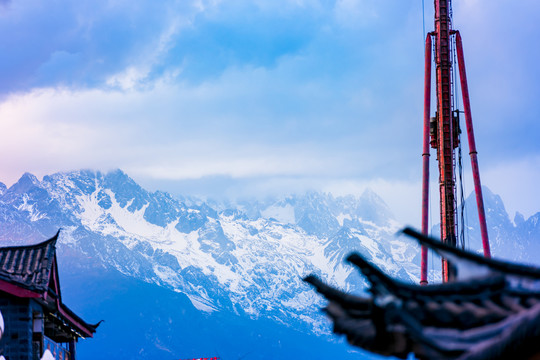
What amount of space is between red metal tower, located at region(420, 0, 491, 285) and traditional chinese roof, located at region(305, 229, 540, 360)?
23809mm

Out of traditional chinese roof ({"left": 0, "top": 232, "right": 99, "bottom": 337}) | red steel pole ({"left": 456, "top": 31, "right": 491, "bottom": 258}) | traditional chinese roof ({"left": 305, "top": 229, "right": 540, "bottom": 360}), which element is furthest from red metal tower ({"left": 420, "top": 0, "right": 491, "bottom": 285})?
traditional chinese roof ({"left": 305, "top": 229, "right": 540, "bottom": 360})

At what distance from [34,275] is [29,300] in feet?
2.85

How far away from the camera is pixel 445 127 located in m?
29.2

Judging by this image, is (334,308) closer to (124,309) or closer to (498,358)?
(498,358)

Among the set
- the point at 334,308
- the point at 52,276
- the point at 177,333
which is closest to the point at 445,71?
the point at 52,276

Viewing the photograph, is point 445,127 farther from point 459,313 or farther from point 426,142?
point 459,313

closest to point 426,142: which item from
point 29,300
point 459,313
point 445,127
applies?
point 445,127

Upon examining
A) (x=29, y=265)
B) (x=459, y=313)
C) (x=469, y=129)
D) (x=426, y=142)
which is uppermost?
(x=469, y=129)

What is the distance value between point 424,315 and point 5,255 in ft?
65.9

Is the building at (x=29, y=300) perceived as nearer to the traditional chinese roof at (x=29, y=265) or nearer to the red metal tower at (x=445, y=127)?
the traditional chinese roof at (x=29, y=265)

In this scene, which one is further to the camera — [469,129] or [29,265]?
[469,129]

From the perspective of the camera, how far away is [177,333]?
186m

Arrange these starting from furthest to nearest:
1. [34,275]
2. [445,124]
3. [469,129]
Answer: [469,129]
[445,124]
[34,275]

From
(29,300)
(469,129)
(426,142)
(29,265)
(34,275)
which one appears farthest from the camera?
(469,129)
